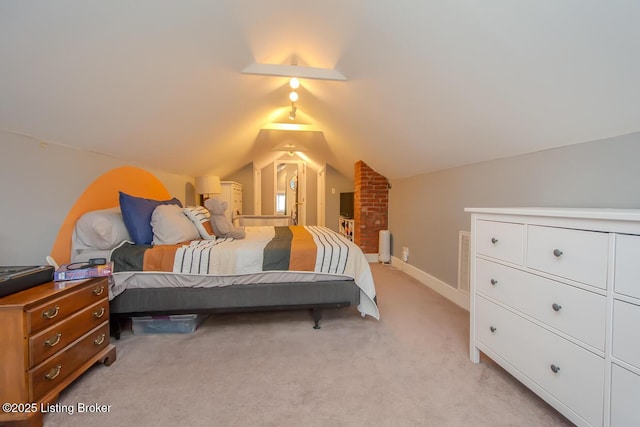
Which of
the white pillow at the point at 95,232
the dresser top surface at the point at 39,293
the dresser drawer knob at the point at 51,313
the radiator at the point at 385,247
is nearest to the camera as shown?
the dresser top surface at the point at 39,293

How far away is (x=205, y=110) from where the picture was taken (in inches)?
115

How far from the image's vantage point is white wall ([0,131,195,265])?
173 centimetres

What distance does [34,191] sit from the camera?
6.23ft

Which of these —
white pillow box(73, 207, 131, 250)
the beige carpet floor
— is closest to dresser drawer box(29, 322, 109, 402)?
the beige carpet floor

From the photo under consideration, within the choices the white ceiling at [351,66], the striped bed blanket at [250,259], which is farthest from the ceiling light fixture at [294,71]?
the striped bed blanket at [250,259]

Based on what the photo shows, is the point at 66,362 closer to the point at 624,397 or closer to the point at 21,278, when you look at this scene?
the point at 21,278

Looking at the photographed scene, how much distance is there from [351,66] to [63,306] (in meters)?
2.49

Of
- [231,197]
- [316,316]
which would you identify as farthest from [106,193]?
[231,197]

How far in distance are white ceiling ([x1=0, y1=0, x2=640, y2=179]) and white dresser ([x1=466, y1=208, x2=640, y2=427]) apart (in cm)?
68

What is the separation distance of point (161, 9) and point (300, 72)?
1.24m

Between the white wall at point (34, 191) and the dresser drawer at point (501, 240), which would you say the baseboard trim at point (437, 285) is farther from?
the white wall at point (34, 191)

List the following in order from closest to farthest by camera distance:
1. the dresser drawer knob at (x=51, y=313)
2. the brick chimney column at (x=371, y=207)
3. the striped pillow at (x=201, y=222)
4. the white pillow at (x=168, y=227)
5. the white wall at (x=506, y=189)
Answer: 1. the dresser drawer knob at (x=51, y=313)
2. the white wall at (x=506, y=189)
3. the white pillow at (x=168, y=227)
4. the striped pillow at (x=201, y=222)
5. the brick chimney column at (x=371, y=207)

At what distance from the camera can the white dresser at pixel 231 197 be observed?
585cm

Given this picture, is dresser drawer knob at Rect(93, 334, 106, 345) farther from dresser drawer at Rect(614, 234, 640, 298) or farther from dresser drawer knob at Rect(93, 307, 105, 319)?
dresser drawer at Rect(614, 234, 640, 298)
